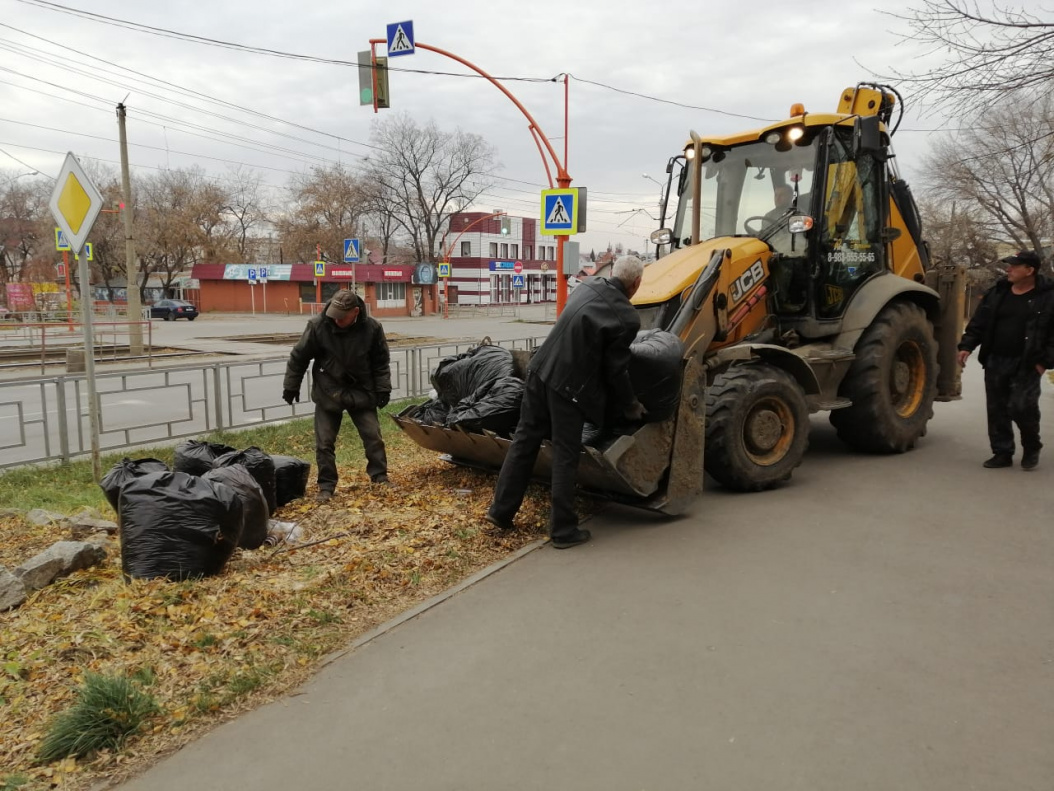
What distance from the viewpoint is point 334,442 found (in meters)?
6.45

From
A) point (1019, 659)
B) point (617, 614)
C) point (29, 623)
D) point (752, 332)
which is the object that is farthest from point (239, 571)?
point (752, 332)

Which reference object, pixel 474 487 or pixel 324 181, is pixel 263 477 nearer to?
pixel 474 487

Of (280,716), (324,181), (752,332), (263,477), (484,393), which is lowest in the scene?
(280,716)

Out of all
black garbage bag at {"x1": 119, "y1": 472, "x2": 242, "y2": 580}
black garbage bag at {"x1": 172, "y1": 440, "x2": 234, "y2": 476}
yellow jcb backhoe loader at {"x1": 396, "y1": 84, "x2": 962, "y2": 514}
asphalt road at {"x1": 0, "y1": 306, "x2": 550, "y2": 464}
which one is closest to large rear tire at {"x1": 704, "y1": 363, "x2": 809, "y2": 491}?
yellow jcb backhoe loader at {"x1": 396, "y1": 84, "x2": 962, "y2": 514}

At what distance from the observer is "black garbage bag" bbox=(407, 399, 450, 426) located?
22.2 feet

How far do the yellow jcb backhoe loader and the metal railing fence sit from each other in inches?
150

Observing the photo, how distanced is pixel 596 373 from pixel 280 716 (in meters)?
2.74

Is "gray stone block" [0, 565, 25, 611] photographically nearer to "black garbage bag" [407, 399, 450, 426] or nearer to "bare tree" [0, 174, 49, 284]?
"black garbage bag" [407, 399, 450, 426]

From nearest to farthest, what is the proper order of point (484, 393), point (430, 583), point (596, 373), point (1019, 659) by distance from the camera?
1. point (1019, 659)
2. point (430, 583)
3. point (596, 373)
4. point (484, 393)

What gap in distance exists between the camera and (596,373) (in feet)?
16.5

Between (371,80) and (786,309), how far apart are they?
10133mm

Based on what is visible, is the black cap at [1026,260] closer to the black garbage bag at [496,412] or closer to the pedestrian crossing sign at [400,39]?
the black garbage bag at [496,412]

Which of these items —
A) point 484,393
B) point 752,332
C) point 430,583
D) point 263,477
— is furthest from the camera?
point 752,332

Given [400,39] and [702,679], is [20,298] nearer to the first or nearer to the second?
[400,39]
